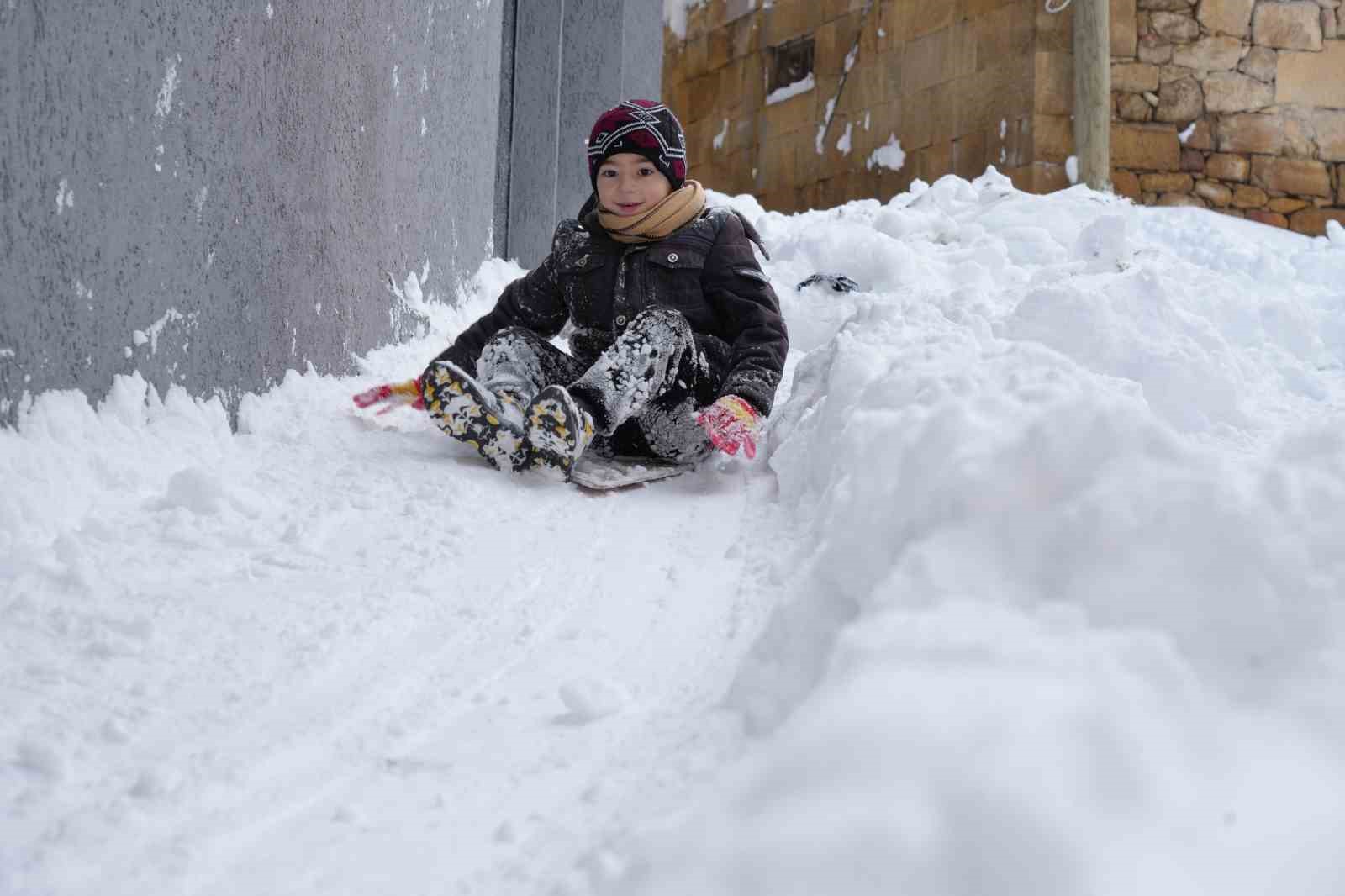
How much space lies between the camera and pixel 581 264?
319cm

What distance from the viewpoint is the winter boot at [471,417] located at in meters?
2.71

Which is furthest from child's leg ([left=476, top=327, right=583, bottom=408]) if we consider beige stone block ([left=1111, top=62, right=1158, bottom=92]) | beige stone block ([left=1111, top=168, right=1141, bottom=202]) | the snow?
the snow

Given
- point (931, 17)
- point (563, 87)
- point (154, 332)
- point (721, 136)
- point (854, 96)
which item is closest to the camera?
point (154, 332)

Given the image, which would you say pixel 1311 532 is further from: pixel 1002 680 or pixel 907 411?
pixel 907 411

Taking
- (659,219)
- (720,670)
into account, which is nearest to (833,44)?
(659,219)

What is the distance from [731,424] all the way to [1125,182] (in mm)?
6508

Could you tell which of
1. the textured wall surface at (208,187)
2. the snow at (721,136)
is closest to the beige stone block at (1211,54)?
the snow at (721,136)

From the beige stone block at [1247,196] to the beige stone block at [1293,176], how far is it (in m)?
0.05

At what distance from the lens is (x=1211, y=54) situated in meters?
8.34

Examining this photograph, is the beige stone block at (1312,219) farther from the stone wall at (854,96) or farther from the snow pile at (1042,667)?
the snow pile at (1042,667)

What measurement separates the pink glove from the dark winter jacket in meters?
0.14

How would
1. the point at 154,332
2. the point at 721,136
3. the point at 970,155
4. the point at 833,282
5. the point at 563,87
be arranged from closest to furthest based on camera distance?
the point at 154,332 < the point at 833,282 < the point at 563,87 < the point at 970,155 < the point at 721,136

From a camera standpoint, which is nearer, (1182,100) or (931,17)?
(1182,100)

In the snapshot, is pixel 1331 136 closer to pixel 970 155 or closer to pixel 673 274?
pixel 970 155
